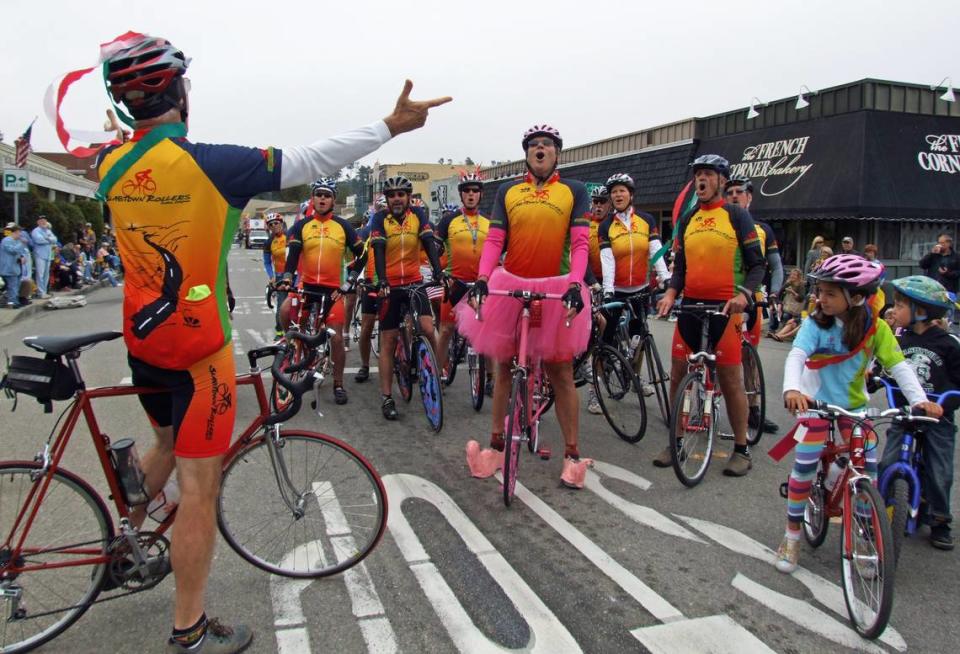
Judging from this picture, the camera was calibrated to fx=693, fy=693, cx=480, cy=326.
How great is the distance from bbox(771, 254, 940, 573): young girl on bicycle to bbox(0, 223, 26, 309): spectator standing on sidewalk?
675 inches

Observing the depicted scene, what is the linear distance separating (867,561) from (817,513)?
27.9 inches

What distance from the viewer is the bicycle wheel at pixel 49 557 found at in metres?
2.76

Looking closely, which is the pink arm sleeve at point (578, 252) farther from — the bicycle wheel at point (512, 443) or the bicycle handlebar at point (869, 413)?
the bicycle handlebar at point (869, 413)

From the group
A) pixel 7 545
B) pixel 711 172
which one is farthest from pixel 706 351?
pixel 7 545

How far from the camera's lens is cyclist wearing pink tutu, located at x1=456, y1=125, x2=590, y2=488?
468 centimetres

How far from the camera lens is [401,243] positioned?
7023 millimetres

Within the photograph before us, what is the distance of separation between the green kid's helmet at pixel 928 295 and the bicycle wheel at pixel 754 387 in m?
1.95

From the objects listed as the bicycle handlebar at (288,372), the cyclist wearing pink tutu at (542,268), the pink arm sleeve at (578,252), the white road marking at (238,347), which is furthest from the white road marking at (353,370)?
the bicycle handlebar at (288,372)

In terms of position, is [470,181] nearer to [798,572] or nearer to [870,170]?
[798,572]

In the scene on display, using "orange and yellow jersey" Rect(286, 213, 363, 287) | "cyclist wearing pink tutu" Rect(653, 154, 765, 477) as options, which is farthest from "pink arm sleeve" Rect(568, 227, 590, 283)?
Result: "orange and yellow jersey" Rect(286, 213, 363, 287)

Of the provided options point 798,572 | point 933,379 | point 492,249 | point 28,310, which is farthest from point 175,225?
point 28,310

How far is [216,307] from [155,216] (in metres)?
0.39

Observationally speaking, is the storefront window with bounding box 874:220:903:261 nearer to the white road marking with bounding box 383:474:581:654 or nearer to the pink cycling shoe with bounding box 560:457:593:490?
the pink cycling shoe with bounding box 560:457:593:490

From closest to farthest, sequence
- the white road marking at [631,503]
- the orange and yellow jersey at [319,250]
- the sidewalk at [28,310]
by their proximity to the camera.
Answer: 1. the white road marking at [631,503]
2. the orange and yellow jersey at [319,250]
3. the sidewalk at [28,310]
